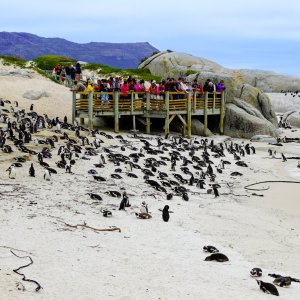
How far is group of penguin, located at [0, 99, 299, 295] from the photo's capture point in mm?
15297

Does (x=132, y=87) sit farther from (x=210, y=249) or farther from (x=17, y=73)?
(x=210, y=249)

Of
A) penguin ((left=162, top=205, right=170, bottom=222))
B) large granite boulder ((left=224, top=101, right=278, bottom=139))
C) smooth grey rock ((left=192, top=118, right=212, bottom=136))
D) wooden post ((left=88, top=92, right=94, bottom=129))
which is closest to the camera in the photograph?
penguin ((left=162, top=205, right=170, bottom=222))

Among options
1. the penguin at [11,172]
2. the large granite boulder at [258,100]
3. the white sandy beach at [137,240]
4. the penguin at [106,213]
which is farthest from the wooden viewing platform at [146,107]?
the penguin at [106,213]

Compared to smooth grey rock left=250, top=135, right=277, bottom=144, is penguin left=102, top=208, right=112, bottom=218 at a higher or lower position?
higher

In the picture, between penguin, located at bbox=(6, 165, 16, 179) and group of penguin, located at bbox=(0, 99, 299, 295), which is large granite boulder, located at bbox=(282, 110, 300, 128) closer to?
group of penguin, located at bbox=(0, 99, 299, 295)

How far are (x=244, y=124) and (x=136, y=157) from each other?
13634 mm

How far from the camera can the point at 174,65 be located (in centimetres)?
6181

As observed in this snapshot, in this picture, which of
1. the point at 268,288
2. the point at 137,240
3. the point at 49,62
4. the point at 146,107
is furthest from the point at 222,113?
the point at 49,62

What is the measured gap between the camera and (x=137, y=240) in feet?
33.7

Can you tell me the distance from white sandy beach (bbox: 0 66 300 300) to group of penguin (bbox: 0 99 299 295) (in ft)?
0.80

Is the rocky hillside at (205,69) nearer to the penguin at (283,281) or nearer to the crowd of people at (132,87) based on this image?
the crowd of people at (132,87)

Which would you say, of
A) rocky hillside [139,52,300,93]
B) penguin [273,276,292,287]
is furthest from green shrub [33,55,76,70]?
penguin [273,276,292,287]

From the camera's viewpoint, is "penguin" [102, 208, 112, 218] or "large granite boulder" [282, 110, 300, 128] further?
"large granite boulder" [282, 110, 300, 128]

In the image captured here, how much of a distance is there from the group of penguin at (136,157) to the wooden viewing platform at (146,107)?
123 cm
